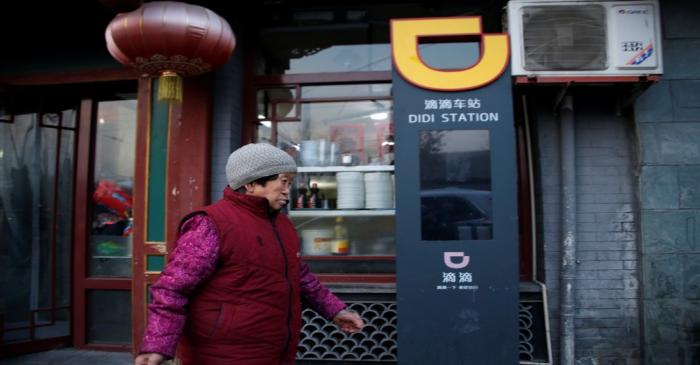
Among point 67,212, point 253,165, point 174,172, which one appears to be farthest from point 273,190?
point 67,212

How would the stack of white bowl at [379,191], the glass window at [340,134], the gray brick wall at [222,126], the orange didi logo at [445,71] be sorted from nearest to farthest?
the orange didi logo at [445,71], the gray brick wall at [222,126], the stack of white bowl at [379,191], the glass window at [340,134]

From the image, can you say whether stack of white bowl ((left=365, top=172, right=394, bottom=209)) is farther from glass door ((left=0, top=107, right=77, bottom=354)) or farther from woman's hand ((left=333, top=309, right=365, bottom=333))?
glass door ((left=0, top=107, right=77, bottom=354))

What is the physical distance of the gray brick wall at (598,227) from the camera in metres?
4.10

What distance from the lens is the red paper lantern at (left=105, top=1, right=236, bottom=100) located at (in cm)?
329

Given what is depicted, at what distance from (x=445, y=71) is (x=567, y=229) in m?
1.86

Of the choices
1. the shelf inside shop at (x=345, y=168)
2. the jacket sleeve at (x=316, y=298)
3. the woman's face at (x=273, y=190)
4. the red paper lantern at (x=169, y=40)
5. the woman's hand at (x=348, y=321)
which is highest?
the red paper lantern at (x=169, y=40)

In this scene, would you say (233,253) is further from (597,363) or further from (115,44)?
(597,363)

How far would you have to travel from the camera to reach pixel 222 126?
4449 millimetres

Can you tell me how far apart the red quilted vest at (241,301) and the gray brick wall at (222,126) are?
249 centimetres

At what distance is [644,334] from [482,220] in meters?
2.00

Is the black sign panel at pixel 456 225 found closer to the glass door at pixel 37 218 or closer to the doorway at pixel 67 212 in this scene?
the doorway at pixel 67 212

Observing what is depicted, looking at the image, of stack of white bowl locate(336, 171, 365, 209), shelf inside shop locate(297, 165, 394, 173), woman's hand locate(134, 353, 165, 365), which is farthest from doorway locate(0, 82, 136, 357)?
woman's hand locate(134, 353, 165, 365)

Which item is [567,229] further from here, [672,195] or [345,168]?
[345,168]

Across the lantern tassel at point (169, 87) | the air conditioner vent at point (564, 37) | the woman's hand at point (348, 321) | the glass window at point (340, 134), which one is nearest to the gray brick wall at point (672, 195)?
the air conditioner vent at point (564, 37)
